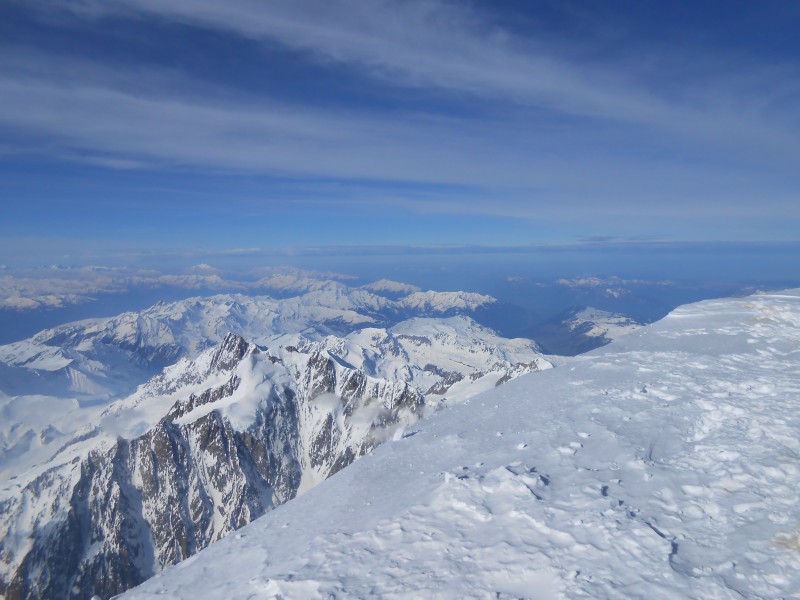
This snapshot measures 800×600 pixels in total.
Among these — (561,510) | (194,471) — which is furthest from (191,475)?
(561,510)

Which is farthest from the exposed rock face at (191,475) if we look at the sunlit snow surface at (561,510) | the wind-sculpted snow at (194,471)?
the sunlit snow surface at (561,510)

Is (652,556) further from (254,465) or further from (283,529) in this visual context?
(254,465)

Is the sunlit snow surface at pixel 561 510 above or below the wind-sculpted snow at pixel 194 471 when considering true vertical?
above

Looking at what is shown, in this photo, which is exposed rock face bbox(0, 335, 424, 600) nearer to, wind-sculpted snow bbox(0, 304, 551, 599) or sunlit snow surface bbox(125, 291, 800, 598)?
wind-sculpted snow bbox(0, 304, 551, 599)

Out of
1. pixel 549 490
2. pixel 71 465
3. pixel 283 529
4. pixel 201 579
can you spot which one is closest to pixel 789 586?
pixel 549 490

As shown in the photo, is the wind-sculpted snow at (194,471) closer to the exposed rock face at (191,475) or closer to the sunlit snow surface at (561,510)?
the exposed rock face at (191,475)

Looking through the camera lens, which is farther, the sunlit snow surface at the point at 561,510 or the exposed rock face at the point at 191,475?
the exposed rock face at the point at 191,475
